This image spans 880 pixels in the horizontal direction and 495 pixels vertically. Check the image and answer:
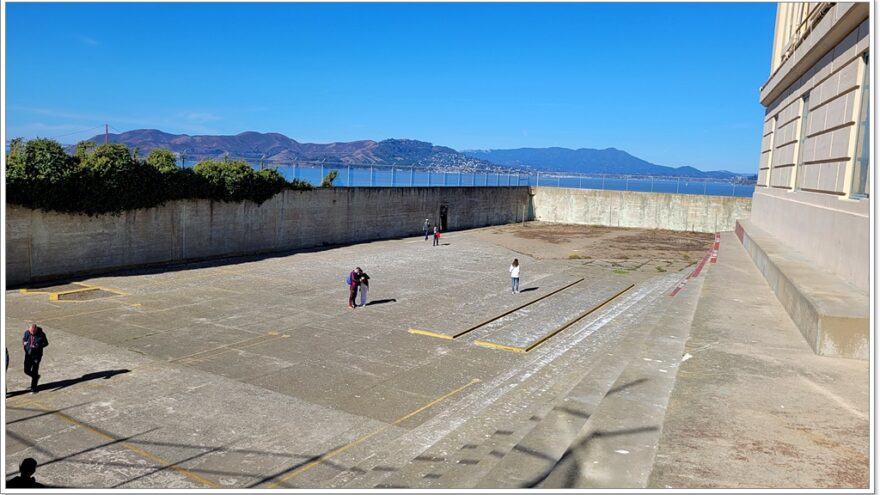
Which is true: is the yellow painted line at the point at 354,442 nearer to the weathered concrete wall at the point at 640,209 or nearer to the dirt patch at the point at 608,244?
the dirt patch at the point at 608,244

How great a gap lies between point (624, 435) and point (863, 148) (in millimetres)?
6877

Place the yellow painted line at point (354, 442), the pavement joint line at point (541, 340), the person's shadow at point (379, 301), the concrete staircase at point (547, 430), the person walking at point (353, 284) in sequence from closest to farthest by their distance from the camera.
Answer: the concrete staircase at point (547, 430), the yellow painted line at point (354, 442), the pavement joint line at point (541, 340), the person walking at point (353, 284), the person's shadow at point (379, 301)

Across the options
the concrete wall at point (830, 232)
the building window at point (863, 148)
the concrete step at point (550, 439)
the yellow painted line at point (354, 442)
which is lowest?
the yellow painted line at point (354, 442)

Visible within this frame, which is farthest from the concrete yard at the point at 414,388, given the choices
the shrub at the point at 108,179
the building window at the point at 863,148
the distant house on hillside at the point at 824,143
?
the shrub at the point at 108,179

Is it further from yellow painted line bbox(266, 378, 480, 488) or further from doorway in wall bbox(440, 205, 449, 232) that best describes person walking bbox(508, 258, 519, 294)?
doorway in wall bbox(440, 205, 449, 232)

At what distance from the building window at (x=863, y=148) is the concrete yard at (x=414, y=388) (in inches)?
93.1

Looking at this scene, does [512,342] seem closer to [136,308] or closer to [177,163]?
[136,308]

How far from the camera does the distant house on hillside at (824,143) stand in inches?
388

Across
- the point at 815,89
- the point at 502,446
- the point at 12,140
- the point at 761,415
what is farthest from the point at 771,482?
the point at 12,140

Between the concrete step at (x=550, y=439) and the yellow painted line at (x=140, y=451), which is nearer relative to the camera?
the concrete step at (x=550, y=439)

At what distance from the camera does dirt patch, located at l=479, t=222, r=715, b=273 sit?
34344 mm

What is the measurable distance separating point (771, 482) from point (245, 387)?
947cm

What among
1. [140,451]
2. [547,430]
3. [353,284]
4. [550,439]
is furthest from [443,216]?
[550,439]

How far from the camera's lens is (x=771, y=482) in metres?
5.14
